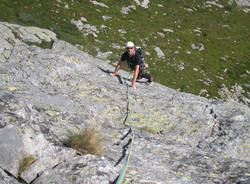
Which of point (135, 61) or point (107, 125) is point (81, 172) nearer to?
point (107, 125)

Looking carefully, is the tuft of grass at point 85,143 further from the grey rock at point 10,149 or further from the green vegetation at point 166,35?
the green vegetation at point 166,35

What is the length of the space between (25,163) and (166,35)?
28790 millimetres

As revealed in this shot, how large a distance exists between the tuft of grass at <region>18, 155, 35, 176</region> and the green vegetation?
59.7ft

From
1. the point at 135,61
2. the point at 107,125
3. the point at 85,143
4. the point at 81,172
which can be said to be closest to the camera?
the point at 81,172

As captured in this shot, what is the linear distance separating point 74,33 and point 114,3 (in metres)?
11.3

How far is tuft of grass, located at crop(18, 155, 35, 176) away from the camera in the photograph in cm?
506

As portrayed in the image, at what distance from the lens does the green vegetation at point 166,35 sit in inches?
963

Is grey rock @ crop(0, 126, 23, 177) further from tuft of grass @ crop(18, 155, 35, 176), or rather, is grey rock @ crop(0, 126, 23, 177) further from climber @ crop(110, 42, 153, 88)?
climber @ crop(110, 42, 153, 88)

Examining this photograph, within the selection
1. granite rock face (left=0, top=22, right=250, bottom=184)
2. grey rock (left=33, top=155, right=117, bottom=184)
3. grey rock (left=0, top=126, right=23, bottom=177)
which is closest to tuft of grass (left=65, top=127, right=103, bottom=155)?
granite rock face (left=0, top=22, right=250, bottom=184)

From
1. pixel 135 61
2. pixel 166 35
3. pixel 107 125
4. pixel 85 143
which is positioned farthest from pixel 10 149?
pixel 166 35

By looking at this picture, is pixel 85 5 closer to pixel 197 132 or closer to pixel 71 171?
pixel 197 132

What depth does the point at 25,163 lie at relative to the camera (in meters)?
5.13

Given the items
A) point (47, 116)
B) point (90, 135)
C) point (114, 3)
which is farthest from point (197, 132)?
point (114, 3)

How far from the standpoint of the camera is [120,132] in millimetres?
8172
